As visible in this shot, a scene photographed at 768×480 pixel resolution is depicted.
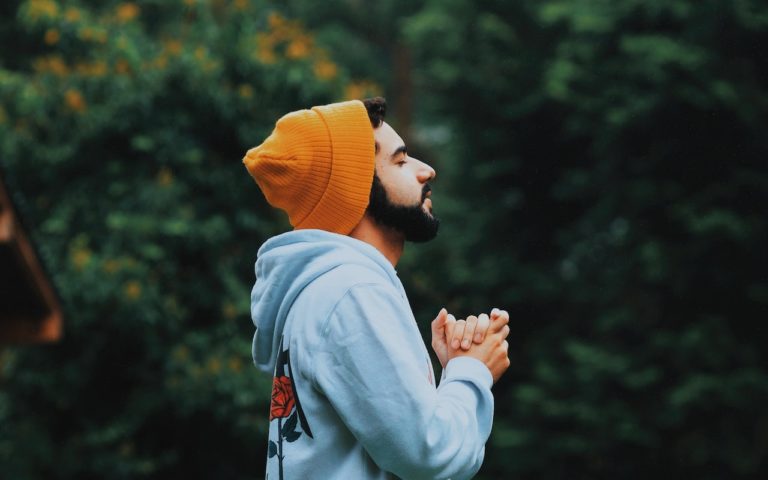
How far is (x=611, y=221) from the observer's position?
9.68 m

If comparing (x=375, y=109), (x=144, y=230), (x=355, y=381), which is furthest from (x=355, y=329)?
(x=144, y=230)

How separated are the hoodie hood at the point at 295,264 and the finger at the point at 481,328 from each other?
0.16 metres

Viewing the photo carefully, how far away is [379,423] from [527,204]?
940 centimetres

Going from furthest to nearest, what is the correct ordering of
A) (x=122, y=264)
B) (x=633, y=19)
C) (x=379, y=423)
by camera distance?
(x=633, y=19), (x=122, y=264), (x=379, y=423)

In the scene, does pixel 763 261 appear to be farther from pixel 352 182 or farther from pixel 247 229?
pixel 352 182

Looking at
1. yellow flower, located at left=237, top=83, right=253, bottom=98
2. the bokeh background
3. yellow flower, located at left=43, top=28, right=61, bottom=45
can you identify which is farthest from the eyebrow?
yellow flower, located at left=43, top=28, right=61, bottom=45

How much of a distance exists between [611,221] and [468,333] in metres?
8.17

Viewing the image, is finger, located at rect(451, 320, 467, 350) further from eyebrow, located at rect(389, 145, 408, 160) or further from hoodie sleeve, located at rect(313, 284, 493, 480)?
eyebrow, located at rect(389, 145, 408, 160)

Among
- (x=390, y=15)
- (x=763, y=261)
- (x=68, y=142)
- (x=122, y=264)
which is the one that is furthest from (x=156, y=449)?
(x=390, y=15)

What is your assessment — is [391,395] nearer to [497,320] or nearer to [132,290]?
[497,320]

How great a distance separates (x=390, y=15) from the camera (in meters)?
13.7

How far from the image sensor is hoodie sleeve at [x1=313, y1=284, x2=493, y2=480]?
61.6 inches

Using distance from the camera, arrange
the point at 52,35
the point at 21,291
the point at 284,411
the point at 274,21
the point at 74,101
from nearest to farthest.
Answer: the point at 284,411 → the point at 21,291 → the point at 74,101 → the point at 52,35 → the point at 274,21

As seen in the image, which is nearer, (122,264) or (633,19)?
(122,264)
